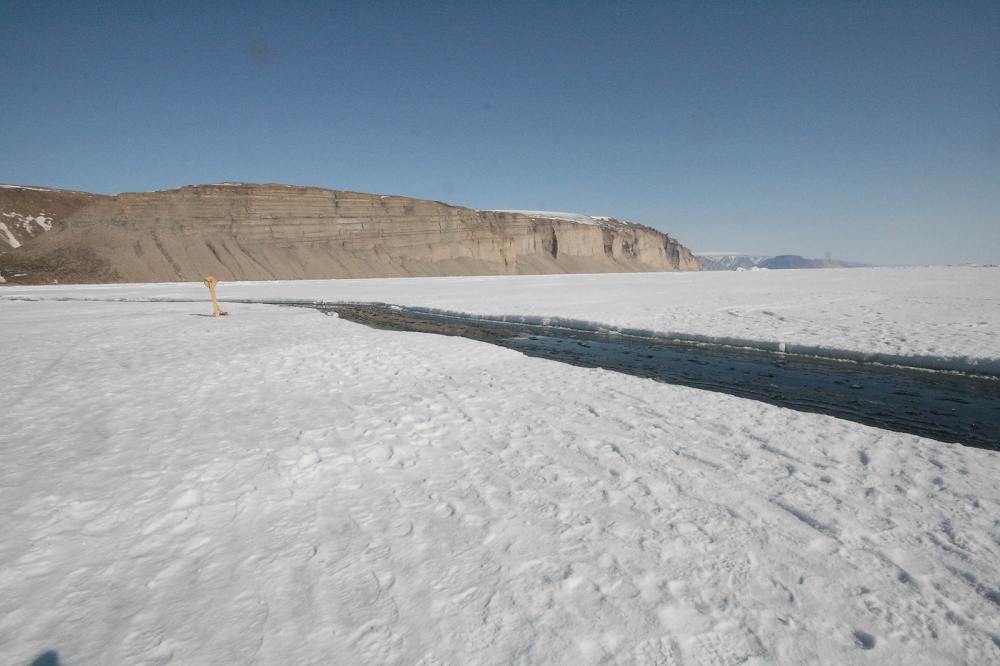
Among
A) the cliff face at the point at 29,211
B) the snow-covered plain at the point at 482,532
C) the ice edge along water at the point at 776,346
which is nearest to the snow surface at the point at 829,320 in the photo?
the ice edge along water at the point at 776,346

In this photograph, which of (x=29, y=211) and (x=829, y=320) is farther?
(x=29, y=211)

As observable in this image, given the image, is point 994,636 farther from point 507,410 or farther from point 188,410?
point 188,410

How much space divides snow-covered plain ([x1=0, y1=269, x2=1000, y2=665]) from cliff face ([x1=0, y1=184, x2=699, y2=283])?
6589 centimetres

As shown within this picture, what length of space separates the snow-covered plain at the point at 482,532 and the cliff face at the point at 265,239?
65.9 metres

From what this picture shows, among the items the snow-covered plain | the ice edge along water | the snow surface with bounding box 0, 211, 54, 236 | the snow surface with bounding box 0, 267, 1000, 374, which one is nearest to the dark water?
Answer: the ice edge along water

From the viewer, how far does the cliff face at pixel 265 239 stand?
57062 millimetres

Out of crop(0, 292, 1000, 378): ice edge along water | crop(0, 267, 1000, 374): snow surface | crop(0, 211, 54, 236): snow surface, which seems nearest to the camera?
crop(0, 292, 1000, 378): ice edge along water

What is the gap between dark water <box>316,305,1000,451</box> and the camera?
19.7 feet

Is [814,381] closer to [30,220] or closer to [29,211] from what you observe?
[30,220]

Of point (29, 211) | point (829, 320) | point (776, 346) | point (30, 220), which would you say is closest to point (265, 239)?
point (30, 220)

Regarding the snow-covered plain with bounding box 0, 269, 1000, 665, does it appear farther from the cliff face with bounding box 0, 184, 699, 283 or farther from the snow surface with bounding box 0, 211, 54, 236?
the snow surface with bounding box 0, 211, 54, 236

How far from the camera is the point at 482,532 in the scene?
126 inches

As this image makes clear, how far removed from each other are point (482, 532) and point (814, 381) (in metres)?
7.70

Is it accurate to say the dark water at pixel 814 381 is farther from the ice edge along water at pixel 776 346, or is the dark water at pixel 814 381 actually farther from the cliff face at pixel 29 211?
the cliff face at pixel 29 211
